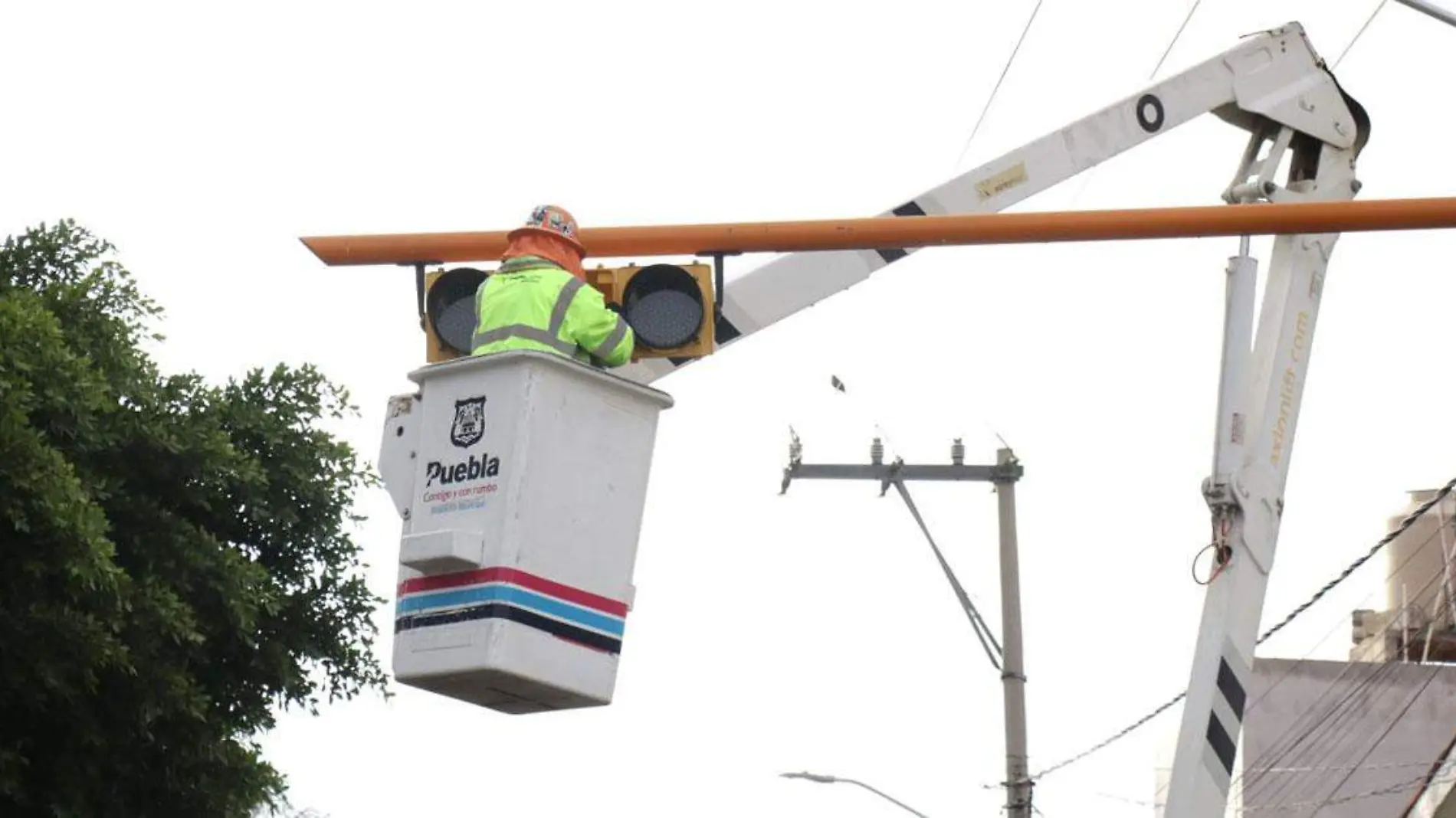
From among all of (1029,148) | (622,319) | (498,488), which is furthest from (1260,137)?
(498,488)

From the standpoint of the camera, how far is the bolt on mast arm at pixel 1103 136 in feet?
35.6

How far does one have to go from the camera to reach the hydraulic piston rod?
27.8 feet

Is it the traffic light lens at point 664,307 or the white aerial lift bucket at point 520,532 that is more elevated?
the traffic light lens at point 664,307

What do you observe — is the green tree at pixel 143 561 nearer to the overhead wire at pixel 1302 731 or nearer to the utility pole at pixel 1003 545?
the utility pole at pixel 1003 545

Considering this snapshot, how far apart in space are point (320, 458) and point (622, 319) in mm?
9793

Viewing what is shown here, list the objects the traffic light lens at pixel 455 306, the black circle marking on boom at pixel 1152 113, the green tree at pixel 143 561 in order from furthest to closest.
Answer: the green tree at pixel 143 561 < the black circle marking on boom at pixel 1152 113 < the traffic light lens at pixel 455 306

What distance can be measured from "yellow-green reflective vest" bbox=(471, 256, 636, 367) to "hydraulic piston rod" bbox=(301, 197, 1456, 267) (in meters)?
0.37

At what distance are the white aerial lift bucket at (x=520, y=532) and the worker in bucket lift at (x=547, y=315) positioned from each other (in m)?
0.21

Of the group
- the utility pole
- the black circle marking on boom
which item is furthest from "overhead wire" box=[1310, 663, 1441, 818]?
the black circle marking on boom

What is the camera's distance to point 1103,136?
12547mm

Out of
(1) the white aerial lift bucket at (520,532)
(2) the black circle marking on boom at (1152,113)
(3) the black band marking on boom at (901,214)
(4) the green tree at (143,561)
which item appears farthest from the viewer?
(4) the green tree at (143,561)

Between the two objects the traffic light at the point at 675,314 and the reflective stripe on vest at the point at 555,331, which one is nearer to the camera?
the reflective stripe on vest at the point at 555,331

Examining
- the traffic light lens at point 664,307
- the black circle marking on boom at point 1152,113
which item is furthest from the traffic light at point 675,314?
the black circle marking on boom at point 1152,113

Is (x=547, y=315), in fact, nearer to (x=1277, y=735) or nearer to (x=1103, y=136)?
(x=1103, y=136)
